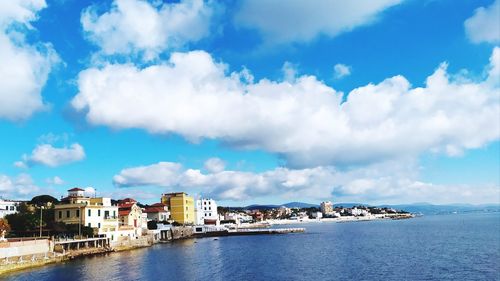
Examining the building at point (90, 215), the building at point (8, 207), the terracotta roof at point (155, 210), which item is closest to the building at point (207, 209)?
the terracotta roof at point (155, 210)

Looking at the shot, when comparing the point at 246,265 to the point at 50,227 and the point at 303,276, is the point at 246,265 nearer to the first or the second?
the point at 303,276

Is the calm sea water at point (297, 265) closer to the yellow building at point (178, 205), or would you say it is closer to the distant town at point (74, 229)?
the distant town at point (74, 229)

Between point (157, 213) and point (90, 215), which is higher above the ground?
point (157, 213)

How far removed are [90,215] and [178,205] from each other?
198 ft

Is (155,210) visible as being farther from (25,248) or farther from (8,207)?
(25,248)

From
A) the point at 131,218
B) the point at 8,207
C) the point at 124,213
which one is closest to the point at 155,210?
the point at 131,218

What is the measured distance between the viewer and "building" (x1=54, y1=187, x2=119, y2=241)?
295ft

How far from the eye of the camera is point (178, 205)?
150 m

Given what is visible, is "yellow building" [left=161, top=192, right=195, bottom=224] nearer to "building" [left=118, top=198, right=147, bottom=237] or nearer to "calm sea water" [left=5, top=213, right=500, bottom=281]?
"building" [left=118, top=198, right=147, bottom=237]

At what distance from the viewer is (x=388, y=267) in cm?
5962

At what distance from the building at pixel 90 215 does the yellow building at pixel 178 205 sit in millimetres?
52123

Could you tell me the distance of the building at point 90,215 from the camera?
89.8m

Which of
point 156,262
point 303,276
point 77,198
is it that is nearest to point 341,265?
point 303,276

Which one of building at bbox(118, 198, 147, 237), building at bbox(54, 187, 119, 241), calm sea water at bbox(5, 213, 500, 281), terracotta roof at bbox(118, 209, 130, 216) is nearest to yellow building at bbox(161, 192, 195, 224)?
building at bbox(118, 198, 147, 237)
